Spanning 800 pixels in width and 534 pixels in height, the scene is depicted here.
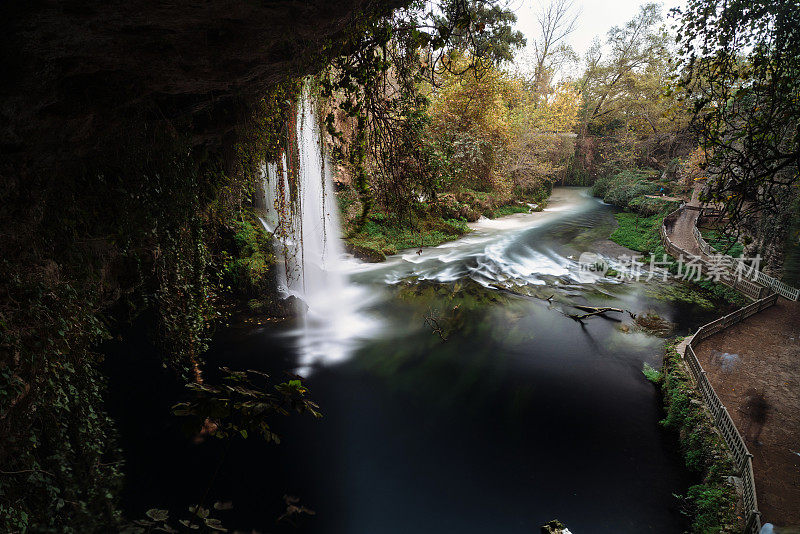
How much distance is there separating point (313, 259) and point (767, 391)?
13.6m

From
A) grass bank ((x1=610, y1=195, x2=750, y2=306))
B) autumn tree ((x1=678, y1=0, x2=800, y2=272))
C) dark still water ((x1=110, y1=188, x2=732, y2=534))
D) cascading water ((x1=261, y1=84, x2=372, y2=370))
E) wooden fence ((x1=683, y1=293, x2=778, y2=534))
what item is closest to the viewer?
autumn tree ((x1=678, y1=0, x2=800, y2=272))

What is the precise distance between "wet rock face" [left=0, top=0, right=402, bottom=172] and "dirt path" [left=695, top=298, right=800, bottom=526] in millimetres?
8772

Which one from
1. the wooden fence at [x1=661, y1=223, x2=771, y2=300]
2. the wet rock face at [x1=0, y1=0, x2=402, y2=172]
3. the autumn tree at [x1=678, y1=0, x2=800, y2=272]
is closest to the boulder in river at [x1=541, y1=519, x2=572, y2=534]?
the autumn tree at [x1=678, y1=0, x2=800, y2=272]

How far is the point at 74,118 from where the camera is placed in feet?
9.63

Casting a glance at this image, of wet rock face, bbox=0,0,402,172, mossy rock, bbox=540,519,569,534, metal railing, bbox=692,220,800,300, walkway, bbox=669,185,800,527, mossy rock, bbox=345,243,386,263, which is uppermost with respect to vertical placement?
wet rock face, bbox=0,0,402,172

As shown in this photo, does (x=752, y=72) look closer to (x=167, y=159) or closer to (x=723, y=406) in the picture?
(x=723, y=406)

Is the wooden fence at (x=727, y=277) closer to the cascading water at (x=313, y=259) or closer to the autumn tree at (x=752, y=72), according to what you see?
the autumn tree at (x=752, y=72)

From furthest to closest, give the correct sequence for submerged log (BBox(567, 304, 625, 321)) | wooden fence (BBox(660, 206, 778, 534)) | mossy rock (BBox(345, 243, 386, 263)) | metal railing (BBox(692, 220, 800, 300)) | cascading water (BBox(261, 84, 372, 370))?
mossy rock (BBox(345, 243, 386, 263)) → metal railing (BBox(692, 220, 800, 300)) → submerged log (BBox(567, 304, 625, 321)) → cascading water (BBox(261, 84, 372, 370)) → wooden fence (BBox(660, 206, 778, 534))

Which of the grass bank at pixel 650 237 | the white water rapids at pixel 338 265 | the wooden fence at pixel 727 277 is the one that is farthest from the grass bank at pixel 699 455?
the grass bank at pixel 650 237

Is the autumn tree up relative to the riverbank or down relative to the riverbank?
up

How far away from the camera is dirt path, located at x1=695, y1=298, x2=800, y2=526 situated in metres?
5.81

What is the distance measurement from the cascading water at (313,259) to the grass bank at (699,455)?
7.38 meters

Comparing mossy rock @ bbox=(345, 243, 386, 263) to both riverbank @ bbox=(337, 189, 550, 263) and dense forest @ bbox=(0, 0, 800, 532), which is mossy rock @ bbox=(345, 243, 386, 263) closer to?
riverbank @ bbox=(337, 189, 550, 263)

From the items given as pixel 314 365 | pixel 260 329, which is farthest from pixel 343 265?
pixel 314 365
